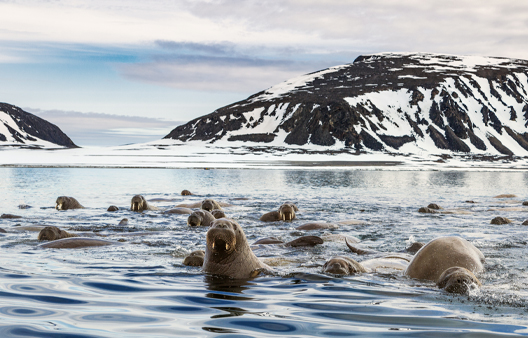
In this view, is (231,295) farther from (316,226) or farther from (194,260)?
(316,226)

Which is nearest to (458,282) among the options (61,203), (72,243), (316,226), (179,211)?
(72,243)

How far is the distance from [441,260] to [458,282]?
1.31 m

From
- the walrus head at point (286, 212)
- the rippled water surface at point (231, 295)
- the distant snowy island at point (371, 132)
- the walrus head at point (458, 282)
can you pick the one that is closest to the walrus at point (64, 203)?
the rippled water surface at point (231, 295)

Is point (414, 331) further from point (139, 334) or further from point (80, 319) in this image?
point (80, 319)

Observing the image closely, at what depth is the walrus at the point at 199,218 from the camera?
18.8 metres

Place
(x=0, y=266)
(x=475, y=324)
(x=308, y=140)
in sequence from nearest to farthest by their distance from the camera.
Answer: (x=475, y=324) < (x=0, y=266) < (x=308, y=140)

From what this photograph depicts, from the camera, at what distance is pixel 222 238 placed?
32.8ft

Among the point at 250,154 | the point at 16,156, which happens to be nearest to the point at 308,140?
the point at 250,154

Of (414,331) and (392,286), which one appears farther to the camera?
(392,286)

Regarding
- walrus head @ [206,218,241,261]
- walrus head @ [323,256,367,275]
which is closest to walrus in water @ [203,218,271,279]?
walrus head @ [206,218,241,261]

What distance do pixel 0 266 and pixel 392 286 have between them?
7679 millimetres

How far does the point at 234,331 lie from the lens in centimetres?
657

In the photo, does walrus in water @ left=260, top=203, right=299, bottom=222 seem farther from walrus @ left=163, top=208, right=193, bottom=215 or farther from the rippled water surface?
walrus @ left=163, top=208, right=193, bottom=215

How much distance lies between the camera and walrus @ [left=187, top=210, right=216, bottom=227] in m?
18.8
